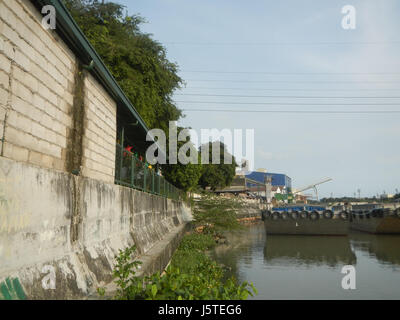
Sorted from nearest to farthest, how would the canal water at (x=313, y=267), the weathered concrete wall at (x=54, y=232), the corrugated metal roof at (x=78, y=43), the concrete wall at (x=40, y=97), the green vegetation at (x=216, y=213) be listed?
the weathered concrete wall at (x=54, y=232) < the concrete wall at (x=40, y=97) < the corrugated metal roof at (x=78, y=43) < the canal water at (x=313, y=267) < the green vegetation at (x=216, y=213)

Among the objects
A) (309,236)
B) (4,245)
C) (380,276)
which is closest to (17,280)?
(4,245)

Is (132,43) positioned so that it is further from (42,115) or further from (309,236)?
(309,236)

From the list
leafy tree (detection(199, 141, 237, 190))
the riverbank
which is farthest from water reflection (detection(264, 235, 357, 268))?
leafy tree (detection(199, 141, 237, 190))

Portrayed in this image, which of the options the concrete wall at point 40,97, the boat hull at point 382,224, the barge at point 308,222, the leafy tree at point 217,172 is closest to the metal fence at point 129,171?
the concrete wall at point 40,97

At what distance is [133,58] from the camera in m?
21.7

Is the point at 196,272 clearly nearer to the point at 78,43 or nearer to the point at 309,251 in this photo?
the point at 78,43

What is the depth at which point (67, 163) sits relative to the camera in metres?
5.48

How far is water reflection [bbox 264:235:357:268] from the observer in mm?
19938

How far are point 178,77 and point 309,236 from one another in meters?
19.4

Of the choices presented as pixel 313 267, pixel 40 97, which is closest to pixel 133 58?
pixel 313 267

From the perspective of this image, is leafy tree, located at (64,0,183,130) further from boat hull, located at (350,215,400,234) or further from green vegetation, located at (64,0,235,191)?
boat hull, located at (350,215,400,234)

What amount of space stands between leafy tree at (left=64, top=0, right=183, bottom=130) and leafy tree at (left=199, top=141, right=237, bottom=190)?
120ft

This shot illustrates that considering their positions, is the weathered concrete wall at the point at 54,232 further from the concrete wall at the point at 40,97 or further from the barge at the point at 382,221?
the barge at the point at 382,221

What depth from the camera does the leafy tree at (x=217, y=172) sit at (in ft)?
205
